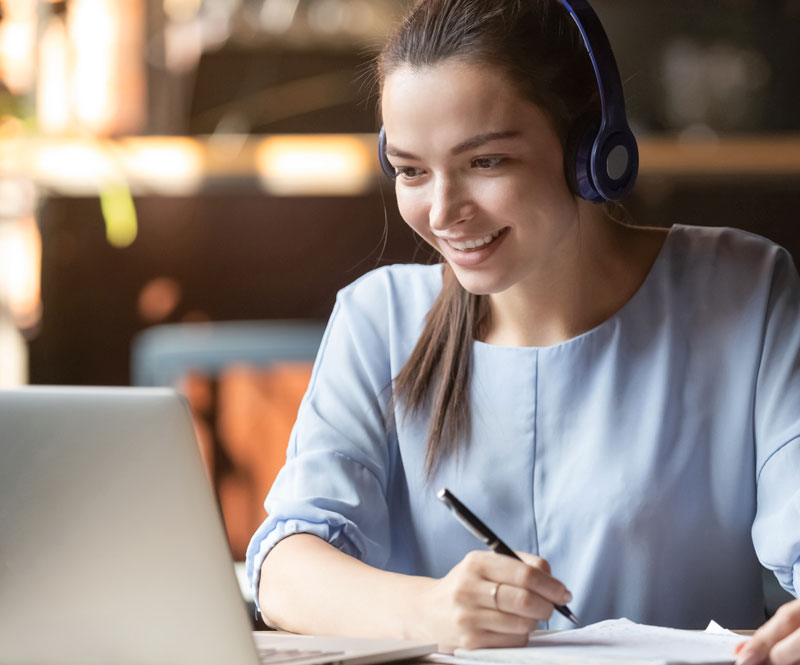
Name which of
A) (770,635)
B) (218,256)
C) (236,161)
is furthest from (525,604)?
(218,256)

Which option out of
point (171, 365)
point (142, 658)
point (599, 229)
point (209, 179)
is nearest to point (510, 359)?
point (599, 229)

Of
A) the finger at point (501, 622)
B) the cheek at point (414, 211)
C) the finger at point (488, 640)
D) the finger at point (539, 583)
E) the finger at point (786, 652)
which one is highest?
the cheek at point (414, 211)

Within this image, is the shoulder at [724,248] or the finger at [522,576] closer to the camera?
the finger at [522,576]

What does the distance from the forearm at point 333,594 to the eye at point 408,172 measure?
405 mm

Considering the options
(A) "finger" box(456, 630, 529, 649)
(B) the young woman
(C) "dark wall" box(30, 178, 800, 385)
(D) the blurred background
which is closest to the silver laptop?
(A) "finger" box(456, 630, 529, 649)

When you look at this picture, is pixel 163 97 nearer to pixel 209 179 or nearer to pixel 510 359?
pixel 209 179

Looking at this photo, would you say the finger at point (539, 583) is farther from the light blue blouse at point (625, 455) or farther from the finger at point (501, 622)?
the light blue blouse at point (625, 455)

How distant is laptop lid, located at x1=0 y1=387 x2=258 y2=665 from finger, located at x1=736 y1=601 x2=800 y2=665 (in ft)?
1.19

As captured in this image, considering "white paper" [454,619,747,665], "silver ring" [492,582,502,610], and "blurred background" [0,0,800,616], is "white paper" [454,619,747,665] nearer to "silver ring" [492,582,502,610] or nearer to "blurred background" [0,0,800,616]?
"silver ring" [492,582,502,610]

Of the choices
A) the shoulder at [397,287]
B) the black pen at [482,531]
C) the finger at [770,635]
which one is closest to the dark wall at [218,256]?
the shoulder at [397,287]

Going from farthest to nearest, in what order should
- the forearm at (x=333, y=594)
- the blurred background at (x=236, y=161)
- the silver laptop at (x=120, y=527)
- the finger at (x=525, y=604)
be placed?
the blurred background at (x=236, y=161)
the forearm at (x=333, y=594)
the finger at (x=525, y=604)
the silver laptop at (x=120, y=527)

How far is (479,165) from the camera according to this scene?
1.14 meters

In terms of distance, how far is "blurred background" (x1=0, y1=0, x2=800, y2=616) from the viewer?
255 cm

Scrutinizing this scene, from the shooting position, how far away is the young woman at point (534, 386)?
113 centimetres
